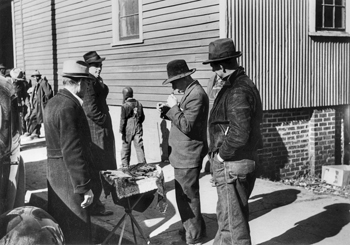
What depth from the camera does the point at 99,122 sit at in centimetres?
629

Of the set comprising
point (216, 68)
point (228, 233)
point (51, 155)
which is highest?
point (216, 68)

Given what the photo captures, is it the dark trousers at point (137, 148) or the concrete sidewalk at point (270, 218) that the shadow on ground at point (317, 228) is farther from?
the dark trousers at point (137, 148)

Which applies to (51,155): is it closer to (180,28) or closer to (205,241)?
(205,241)

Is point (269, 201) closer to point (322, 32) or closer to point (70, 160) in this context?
point (70, 160)

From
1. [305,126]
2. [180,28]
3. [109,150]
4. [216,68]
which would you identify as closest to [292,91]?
[305,126]

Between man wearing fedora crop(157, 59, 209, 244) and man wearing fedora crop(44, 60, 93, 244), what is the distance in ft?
3.92

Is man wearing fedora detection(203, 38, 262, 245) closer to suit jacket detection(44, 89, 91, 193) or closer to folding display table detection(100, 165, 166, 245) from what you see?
folding display table detection(100, 165, 166, 245)

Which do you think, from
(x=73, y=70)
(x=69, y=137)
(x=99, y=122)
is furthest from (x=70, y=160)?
(x=99, y=122)

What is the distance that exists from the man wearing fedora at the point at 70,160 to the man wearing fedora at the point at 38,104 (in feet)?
27.8

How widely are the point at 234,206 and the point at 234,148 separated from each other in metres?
0.54

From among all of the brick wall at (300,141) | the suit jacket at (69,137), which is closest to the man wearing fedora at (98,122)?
the suit jacket at (69,137)

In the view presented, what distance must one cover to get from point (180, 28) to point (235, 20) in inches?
60.8

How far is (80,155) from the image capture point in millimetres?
3967

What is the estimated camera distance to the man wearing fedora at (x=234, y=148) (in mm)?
3959
